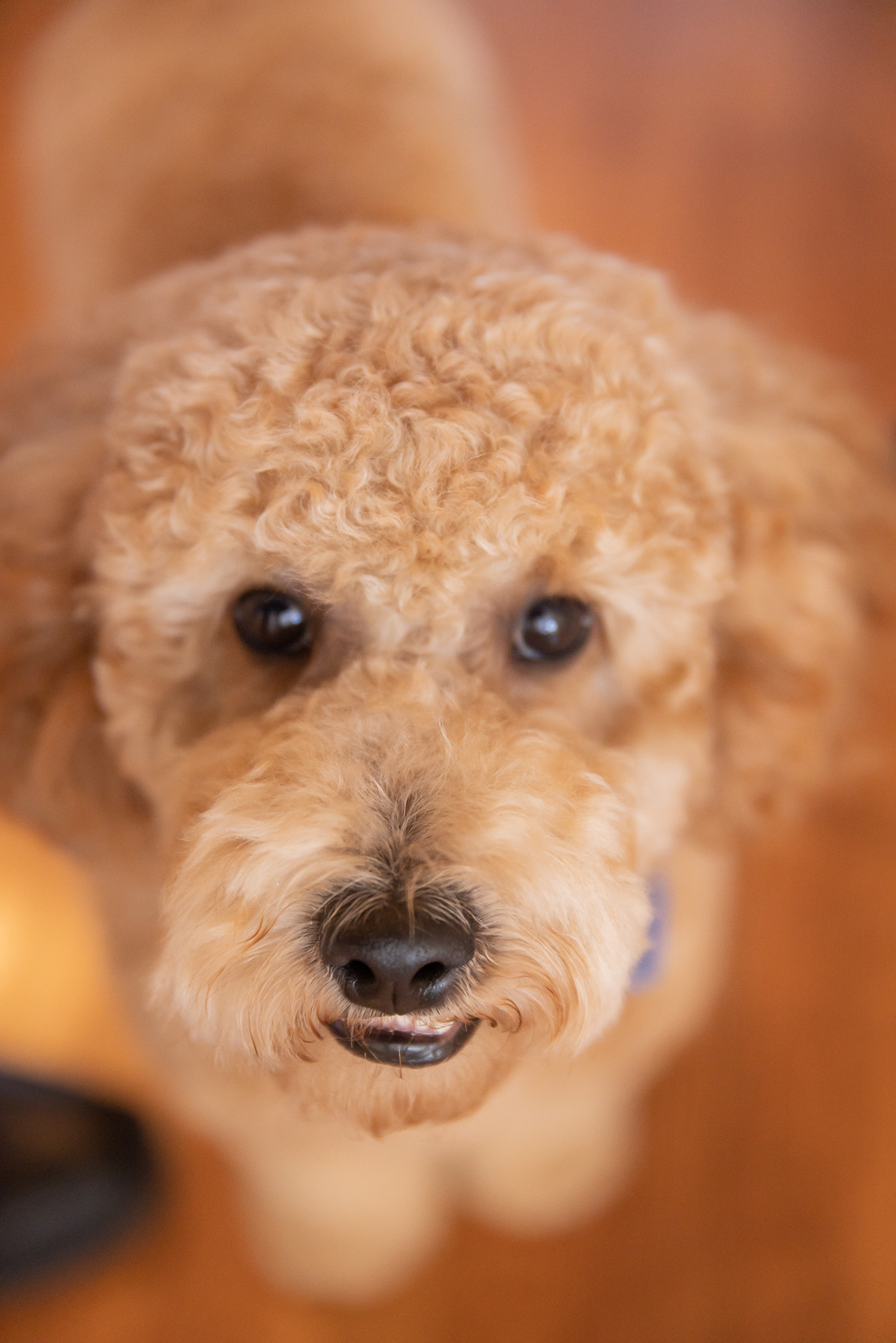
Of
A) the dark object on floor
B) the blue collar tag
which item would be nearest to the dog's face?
the blue collar tag

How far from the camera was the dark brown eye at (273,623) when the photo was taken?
766mm

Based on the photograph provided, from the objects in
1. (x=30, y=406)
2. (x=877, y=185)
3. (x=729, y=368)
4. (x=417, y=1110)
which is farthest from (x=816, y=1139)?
(x=877, y=185)

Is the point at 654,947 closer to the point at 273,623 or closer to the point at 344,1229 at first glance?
the point at 273,623

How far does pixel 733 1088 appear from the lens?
142cm

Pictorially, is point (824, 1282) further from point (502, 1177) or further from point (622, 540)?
point (622, 540)

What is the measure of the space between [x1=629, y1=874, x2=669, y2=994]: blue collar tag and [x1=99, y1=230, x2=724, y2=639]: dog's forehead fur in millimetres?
289

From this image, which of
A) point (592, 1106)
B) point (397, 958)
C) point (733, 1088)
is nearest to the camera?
point (397, 958)

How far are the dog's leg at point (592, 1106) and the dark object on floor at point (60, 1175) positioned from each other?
0.44m

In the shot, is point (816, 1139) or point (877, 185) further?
point (877, 185)

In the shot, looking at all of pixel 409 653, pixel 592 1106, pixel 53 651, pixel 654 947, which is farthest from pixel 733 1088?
pixel 53 651

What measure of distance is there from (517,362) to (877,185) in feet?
5.37

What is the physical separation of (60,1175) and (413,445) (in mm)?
1263

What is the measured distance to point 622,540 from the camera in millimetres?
Result: 723

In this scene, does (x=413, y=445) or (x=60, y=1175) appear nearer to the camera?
(x=413, y=445)
